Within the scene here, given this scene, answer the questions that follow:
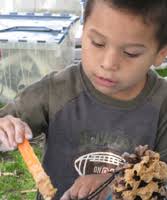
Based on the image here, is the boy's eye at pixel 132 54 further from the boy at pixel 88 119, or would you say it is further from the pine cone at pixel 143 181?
the pine cone at pixel 143 181

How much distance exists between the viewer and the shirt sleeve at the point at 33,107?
33.7 inches

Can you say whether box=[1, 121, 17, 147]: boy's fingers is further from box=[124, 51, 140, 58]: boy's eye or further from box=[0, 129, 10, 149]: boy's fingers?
box=[124, 51, 140, 58]: boy's eye

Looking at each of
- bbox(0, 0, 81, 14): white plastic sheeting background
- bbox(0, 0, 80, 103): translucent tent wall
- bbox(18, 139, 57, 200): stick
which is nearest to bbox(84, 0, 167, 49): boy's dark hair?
bbox(18, 139, 57, 200): stick

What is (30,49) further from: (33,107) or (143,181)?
(143,181)

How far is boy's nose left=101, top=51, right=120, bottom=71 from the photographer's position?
0.74 m

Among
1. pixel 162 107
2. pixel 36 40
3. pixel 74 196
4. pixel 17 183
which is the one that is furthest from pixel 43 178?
pixel 36 40

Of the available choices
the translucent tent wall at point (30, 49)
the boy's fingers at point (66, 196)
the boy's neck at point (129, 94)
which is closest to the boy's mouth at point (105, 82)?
the boy's neck at point (129, 94)

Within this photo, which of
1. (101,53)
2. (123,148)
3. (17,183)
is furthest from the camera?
(17,183)

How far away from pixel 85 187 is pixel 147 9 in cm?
32

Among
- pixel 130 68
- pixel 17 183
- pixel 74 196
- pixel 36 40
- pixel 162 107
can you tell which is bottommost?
pixel 17 183

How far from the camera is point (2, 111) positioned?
2.77 ft

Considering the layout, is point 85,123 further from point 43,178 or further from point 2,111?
point 43,178

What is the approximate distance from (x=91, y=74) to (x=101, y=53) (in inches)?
2.4

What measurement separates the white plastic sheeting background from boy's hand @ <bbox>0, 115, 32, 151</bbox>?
2.40 meters
